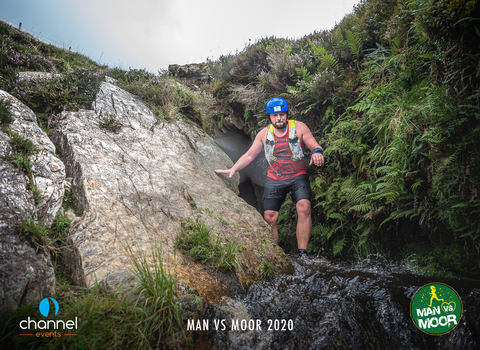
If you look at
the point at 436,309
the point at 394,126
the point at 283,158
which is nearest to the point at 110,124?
the point at 283,158

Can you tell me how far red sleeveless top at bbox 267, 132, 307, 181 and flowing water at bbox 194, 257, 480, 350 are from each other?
226cm

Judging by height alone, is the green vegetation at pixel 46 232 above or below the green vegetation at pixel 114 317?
above

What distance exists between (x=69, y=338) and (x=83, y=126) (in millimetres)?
4115

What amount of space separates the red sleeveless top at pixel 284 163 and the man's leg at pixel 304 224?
26.4 inches

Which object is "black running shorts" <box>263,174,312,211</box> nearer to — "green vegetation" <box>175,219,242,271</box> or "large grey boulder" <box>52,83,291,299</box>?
"large grey boulder" <box>52,83,291,299</box>

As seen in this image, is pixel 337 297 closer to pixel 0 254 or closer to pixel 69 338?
pixel 69 338

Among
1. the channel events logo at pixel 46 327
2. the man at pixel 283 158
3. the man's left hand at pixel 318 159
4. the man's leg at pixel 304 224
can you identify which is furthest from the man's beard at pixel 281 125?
the channel events logo at pixel 46 327

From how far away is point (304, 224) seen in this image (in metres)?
4.35

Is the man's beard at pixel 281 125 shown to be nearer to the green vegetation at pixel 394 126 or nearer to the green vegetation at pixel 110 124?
the green vegetation at pixel 394 126

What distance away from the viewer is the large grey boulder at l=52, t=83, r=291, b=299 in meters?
2.65

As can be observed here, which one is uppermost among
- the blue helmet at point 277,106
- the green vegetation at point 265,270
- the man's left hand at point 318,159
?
the blue helmet at point 277,106

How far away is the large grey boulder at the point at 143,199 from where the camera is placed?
2648mm

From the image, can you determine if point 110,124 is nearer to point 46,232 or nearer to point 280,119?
point 46,232

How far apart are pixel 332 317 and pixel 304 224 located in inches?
83.6
